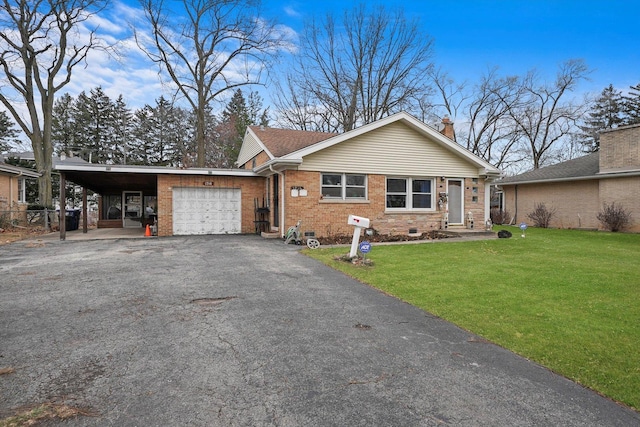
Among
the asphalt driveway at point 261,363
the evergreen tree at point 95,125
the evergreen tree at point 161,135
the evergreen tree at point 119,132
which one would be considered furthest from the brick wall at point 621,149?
the evergreen tree at point 95,125

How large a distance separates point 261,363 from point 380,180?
1164 cm

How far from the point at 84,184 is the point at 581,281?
1942 centimetres

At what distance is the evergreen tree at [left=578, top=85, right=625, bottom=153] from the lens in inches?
1378

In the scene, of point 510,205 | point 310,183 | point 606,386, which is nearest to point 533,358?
point 606,386

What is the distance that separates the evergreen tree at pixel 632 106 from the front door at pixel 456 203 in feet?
102

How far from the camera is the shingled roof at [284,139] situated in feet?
49.4

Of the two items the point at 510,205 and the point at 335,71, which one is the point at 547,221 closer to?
the point at 510,205

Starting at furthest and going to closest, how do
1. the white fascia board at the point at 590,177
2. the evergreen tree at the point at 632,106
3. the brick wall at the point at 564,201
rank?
the evergreen tree at the point at 632,106
the brick wall at the point at 564,201
the white fascia board at the point at 590,177

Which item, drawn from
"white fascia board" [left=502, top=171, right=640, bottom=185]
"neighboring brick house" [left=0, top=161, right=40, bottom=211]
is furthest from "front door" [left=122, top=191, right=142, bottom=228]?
"white fascia board" [left=502, top=171, right=640, bottom=185]

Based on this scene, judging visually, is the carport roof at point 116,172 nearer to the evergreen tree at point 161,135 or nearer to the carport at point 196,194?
the carport at point 196,194

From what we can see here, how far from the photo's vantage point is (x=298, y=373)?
2.92 m

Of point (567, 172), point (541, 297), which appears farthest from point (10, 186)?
point (567, 172)

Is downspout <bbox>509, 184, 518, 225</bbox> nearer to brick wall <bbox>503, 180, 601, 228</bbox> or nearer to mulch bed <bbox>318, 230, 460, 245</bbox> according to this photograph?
brick wall <bbox>503, 180, 601, 228</bbox>

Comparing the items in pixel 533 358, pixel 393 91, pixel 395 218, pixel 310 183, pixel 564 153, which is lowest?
pixel 533 358
